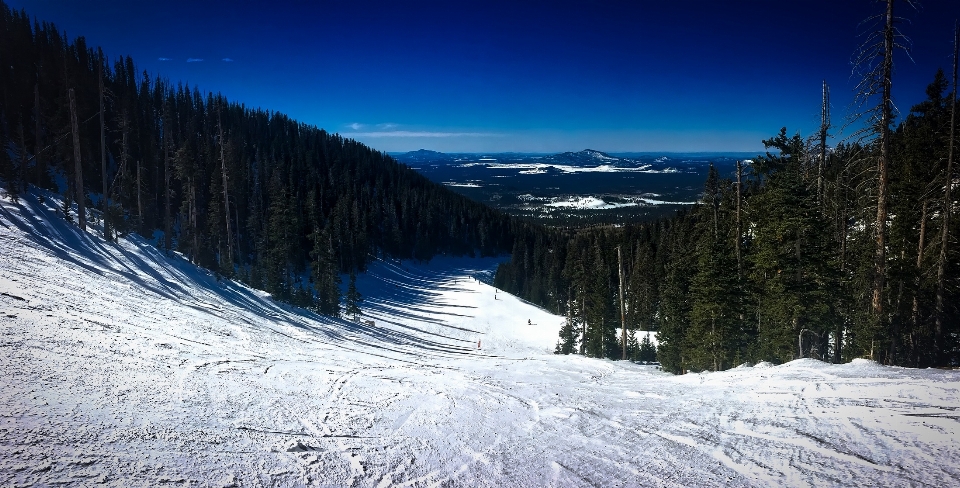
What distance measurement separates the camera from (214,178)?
1890 inches

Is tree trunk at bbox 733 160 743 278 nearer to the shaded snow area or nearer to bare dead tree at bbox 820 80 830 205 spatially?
bare dead tree at bbox 820 80 830 205

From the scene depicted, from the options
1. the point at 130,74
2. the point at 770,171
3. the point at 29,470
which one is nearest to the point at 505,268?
the point at 770,171

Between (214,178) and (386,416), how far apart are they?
5053 centimetres

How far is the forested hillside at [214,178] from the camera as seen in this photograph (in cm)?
3366

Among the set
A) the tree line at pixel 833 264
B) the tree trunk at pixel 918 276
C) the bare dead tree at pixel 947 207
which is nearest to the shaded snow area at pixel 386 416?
the tree line at pixel 833 264

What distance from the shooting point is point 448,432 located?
22.3 feet

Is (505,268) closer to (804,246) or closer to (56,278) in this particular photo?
(804,246)

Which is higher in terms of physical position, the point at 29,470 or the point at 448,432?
the point at 29,470

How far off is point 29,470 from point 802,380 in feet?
38.6

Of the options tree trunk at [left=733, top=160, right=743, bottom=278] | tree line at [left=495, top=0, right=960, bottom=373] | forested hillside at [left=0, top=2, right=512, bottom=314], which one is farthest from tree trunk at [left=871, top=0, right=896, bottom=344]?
forested hillside at [left=0, top=2, right=512, bottom=314]

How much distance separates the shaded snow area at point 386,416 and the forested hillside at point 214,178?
1522 cm

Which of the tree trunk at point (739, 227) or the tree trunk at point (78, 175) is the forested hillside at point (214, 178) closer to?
the tree trunk at point (78, 175)

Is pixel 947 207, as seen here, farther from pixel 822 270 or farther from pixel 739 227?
pixel 739 227

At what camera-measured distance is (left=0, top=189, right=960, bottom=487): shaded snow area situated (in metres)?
4.84
